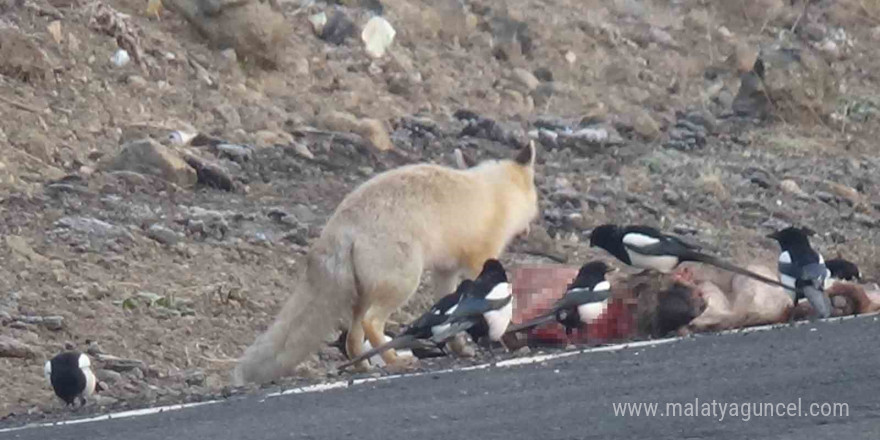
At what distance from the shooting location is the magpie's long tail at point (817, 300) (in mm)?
10961

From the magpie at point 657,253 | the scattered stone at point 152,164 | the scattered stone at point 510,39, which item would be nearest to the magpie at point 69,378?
the magpie at point 657,253

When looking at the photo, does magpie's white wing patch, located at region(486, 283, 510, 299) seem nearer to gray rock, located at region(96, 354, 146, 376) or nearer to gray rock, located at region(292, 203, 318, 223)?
gray rock, located at region(96, 354, 146, 376)

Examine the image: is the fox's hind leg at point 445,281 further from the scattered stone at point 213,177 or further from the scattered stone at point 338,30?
the scattered stone at point 338,30

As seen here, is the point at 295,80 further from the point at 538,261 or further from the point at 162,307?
the point at 162,307

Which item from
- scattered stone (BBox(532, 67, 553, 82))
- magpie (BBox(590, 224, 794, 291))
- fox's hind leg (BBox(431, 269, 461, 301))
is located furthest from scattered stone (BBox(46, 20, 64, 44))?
magpie (BBox(590, 224, 794, 291))

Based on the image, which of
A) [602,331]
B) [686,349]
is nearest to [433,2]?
[602,331]

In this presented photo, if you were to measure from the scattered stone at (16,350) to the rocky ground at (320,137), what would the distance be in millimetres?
24

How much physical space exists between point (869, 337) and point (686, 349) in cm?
91

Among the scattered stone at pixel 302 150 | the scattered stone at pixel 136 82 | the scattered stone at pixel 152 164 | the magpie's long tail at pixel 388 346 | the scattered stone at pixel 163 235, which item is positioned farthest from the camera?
the scattered stone at pixel 136 82

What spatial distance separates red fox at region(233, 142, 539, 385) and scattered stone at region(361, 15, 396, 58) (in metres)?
7.04

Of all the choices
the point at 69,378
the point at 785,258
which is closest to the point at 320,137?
the point at 785,258

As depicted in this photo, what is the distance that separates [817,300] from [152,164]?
19.2 feet

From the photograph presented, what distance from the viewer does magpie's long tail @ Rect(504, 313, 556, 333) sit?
1098 centimetres

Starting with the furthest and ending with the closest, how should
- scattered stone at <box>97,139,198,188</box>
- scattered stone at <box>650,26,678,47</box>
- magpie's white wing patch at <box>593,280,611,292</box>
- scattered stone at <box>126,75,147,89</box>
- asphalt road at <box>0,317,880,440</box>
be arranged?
1. scattered stone at <box>650,26,678,47</box>
2. scattered stone at <box>126,75,147,89</box>
3. scattered stone at <box>97,139,198,188</box>
4. magpie's white wing patch at <box>593,280,611,292</box>
5. asphalt road at <box>0,317,880,440</box>
